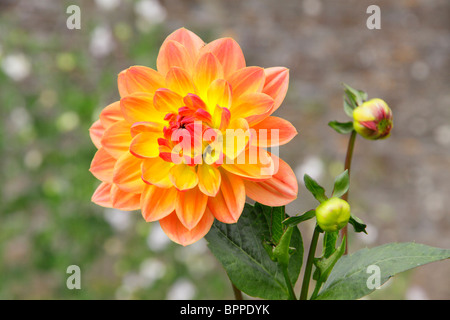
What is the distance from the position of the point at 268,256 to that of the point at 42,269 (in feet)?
3.62

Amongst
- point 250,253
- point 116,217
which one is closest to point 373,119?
point 250,253

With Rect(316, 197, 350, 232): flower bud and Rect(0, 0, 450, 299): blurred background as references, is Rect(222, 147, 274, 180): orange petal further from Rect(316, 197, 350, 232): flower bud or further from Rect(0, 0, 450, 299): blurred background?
Rect(0, 0, 450, 299): blurred background

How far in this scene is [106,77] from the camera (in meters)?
1.44

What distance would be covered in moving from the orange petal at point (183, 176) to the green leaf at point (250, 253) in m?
0.05

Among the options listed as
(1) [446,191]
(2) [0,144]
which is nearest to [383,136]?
(2) [0,144]

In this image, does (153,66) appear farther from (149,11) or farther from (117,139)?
(117,139)

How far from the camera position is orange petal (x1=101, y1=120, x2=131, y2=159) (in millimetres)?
333

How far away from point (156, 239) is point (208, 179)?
1.02 metres

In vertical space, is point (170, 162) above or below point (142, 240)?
above

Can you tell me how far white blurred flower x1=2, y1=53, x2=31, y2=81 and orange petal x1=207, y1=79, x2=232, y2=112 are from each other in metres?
1.13

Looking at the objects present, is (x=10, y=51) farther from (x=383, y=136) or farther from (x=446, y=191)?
(x=446, y=191)

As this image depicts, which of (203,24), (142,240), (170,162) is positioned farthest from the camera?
(203,24)

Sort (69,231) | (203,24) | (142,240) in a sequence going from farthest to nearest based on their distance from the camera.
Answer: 1. (203,24)
2. (142,240)
3. (69,231)

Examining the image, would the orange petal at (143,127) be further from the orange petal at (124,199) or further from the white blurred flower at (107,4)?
the white blurred flower at (107,4)
